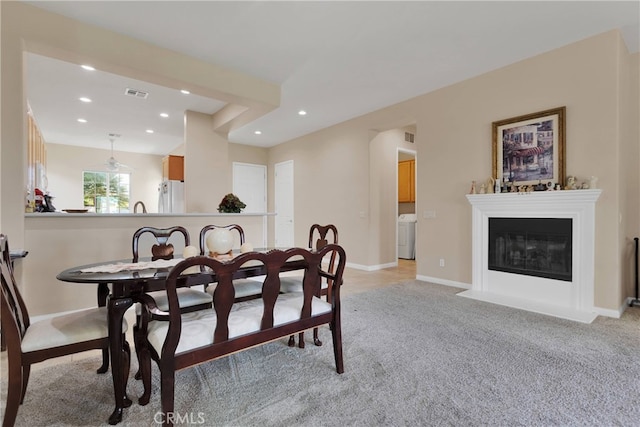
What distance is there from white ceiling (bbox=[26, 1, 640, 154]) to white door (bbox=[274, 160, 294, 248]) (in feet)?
8.39

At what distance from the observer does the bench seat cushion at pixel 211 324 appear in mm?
1435

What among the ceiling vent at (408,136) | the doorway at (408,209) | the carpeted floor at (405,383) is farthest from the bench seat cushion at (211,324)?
the ceiling vent at (408,136)

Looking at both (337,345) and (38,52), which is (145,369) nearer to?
(337,345)

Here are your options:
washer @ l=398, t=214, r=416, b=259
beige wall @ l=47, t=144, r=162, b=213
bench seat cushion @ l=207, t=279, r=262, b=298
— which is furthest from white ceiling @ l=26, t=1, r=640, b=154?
beige wall @ l=47, t=144, r=162, b=213

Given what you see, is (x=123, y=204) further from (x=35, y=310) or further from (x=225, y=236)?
(x=225, y=236)

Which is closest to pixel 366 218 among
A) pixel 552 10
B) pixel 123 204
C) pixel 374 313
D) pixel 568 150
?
pixel 374 313

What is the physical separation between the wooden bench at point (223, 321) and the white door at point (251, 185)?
18.9 feet

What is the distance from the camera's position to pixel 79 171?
7.64 metres

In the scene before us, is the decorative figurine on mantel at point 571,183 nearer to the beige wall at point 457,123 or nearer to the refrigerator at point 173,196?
the beige wall at point 457,123

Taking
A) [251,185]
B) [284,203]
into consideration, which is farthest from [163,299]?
[251,185]

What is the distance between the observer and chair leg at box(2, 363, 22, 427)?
→ 4.50 ft

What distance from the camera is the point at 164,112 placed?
5055mm

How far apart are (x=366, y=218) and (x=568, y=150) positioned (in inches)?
117

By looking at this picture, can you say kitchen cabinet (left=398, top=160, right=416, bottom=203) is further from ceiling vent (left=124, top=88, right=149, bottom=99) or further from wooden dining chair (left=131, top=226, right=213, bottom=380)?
wooden dining chair (left=131, top=226, right=213, bottom=380)
